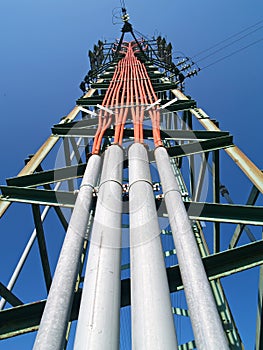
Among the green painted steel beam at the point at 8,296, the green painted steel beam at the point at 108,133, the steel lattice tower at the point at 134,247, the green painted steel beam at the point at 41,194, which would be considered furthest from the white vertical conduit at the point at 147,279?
the green painted steel beam at the point at 8,296

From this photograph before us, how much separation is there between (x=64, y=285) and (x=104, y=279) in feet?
1.07

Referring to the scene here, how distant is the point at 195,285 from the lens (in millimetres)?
2287

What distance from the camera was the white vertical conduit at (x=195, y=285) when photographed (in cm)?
195

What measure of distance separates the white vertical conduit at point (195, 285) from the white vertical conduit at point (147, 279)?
0.55ft

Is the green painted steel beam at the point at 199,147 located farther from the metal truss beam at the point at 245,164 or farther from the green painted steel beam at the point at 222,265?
the green painted steel beam at the point at 222,265

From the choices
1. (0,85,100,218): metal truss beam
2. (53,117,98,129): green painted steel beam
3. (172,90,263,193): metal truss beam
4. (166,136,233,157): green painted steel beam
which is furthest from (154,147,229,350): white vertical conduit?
(53,117,98,129): green painted steel beam

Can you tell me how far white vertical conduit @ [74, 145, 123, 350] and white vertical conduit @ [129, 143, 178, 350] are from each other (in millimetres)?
150

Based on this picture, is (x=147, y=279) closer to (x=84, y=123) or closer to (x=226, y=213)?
(x=226, y=213)

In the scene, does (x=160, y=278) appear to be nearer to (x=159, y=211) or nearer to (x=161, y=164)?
(x=159, y=211)

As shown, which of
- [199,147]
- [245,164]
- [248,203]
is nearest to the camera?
[245,164]

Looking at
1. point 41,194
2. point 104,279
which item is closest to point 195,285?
point 104,279

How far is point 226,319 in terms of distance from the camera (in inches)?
200

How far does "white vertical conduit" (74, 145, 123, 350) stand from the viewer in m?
2.08

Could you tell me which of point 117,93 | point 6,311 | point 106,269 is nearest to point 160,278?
point 106,269
